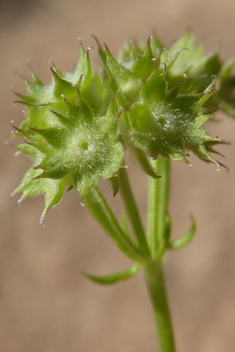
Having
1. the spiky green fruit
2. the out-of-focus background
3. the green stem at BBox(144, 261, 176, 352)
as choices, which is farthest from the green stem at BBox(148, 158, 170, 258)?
the out-of-focus background

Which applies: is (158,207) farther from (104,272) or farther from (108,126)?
(104,272)

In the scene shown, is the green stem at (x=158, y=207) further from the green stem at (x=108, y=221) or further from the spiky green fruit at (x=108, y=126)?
the spiky green fruit at (x=108, y=126)

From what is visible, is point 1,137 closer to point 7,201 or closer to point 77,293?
point 7,201

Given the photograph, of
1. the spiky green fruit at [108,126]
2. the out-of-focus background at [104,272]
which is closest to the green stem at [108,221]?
the spiky green fruit at [108,126]

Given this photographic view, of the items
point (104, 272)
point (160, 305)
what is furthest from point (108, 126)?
point (104, 272)

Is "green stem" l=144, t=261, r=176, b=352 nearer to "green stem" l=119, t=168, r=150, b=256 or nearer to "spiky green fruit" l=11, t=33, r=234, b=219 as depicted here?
"green stem" l=119, t=168, r=150, b=256

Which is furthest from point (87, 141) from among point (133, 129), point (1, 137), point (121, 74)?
point (1, 137)
